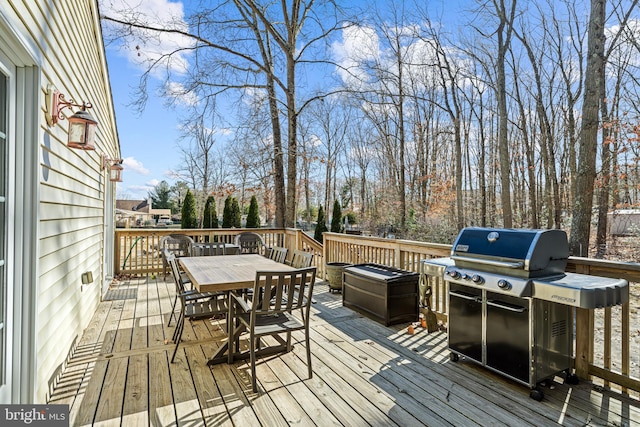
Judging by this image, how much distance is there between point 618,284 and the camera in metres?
2.34

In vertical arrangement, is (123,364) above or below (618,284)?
below

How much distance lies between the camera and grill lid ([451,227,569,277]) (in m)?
2.52

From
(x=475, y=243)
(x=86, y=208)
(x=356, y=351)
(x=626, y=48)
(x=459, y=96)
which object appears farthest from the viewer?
(x=459, y=96)

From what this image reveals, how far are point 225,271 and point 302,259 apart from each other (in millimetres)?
972

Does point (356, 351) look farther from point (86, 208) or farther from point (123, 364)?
point (86, 208)

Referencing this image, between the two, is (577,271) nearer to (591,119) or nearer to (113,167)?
(591,119)

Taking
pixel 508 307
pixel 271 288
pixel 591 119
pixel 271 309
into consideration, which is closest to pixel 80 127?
pixel 271 288

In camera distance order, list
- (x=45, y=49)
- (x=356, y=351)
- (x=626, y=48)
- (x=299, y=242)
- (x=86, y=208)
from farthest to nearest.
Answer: (x=626, y=48)
(x=299, y=242)
(x=86, y=208)
(x=356, y=351)
(x=45, y=49)

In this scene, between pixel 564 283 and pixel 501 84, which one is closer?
pixel 564 283

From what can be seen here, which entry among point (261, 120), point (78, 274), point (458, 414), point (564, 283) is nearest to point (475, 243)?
point (564, 283)

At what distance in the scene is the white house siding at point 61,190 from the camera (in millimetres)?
2139

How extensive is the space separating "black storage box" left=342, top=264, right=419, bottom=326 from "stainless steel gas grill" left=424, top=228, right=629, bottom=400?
110 centimetres

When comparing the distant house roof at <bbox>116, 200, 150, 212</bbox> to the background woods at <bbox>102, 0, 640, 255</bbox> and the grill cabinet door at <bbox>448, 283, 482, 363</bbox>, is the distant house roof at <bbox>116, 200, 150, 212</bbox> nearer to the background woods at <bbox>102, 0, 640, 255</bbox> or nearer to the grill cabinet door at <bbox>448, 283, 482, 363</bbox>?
the background woods at <bbox>102, 0, 640, 255</bbox>

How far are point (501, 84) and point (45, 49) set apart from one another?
963cm
